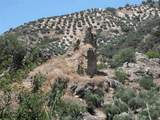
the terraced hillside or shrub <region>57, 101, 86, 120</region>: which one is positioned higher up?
the terraced hillside

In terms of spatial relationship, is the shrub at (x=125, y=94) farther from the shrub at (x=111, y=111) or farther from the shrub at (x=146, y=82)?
the shrub at (x=146, y=82)

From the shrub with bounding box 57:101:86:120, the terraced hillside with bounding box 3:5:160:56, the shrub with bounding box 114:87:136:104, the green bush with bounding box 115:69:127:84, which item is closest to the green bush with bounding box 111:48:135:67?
the green bush with bounding box 115:69:127:84

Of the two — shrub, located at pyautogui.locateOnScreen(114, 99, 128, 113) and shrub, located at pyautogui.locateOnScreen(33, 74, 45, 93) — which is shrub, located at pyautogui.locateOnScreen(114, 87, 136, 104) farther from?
shrub, located at pyautogui.locateOnScreen(33, 74, 45, 93)

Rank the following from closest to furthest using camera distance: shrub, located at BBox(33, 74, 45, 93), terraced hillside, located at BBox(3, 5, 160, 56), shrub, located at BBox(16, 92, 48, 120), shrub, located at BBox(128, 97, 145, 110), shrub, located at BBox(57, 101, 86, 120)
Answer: shrub, located at BBox(16, 92, 48, 120) < shrub, located at BBox(33, 74, 45, 93) < shrub, located at BBox(57, 101, 86, 120) < shrub, located at BBox(128, 97, 145, 110) < terraced hillside, located at BBox(3, 5, 160, 56)

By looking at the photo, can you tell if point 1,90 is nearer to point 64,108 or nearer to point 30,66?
point 30,66

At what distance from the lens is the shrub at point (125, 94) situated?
44500mm

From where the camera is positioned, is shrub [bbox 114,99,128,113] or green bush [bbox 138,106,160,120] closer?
green bush [bbox 138,106,160,120]

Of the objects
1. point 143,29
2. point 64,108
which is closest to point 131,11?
point 143,29

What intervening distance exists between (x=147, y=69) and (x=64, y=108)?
21222 millimetres

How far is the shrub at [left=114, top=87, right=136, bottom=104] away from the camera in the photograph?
1752 inches

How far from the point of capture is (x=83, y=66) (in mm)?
47688

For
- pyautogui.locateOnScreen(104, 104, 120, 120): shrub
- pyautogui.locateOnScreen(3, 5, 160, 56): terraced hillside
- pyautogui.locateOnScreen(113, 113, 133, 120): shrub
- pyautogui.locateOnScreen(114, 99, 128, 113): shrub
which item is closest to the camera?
pyautogui.locateOnScreen(113, 113, 133, 120): shrub

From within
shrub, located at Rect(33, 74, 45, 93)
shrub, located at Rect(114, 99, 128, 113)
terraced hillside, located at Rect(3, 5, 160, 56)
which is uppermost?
terraced hillside, located at Rect(3, 5, 160, 56)

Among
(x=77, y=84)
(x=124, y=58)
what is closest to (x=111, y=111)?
(x=77, y=84)
